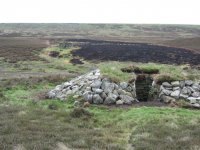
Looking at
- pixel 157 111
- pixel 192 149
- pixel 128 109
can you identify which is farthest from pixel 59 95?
pixel 192 149

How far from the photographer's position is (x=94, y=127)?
1881 centimetres

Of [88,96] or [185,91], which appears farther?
[185,91]

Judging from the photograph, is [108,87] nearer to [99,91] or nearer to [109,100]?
[99,91]

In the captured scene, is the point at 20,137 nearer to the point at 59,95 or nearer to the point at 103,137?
the point at 103,137

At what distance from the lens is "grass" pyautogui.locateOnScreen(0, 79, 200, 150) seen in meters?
15.1

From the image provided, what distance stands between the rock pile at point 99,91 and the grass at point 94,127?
111cm

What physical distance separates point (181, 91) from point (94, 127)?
9192 millimetres

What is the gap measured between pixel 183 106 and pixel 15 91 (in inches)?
520

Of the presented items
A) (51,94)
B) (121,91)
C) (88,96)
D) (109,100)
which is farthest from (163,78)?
(51,94)

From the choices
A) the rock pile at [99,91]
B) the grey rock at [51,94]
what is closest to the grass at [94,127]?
the rock pile at [99,91]

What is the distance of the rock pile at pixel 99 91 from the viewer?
24.7 metres

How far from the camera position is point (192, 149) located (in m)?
14.3

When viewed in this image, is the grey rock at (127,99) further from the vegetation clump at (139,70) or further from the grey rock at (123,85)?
the vegetation clump at (139,70)

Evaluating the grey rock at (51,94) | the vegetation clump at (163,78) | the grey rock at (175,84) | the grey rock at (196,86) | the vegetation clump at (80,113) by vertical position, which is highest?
the vegetation clump at (163,78)
